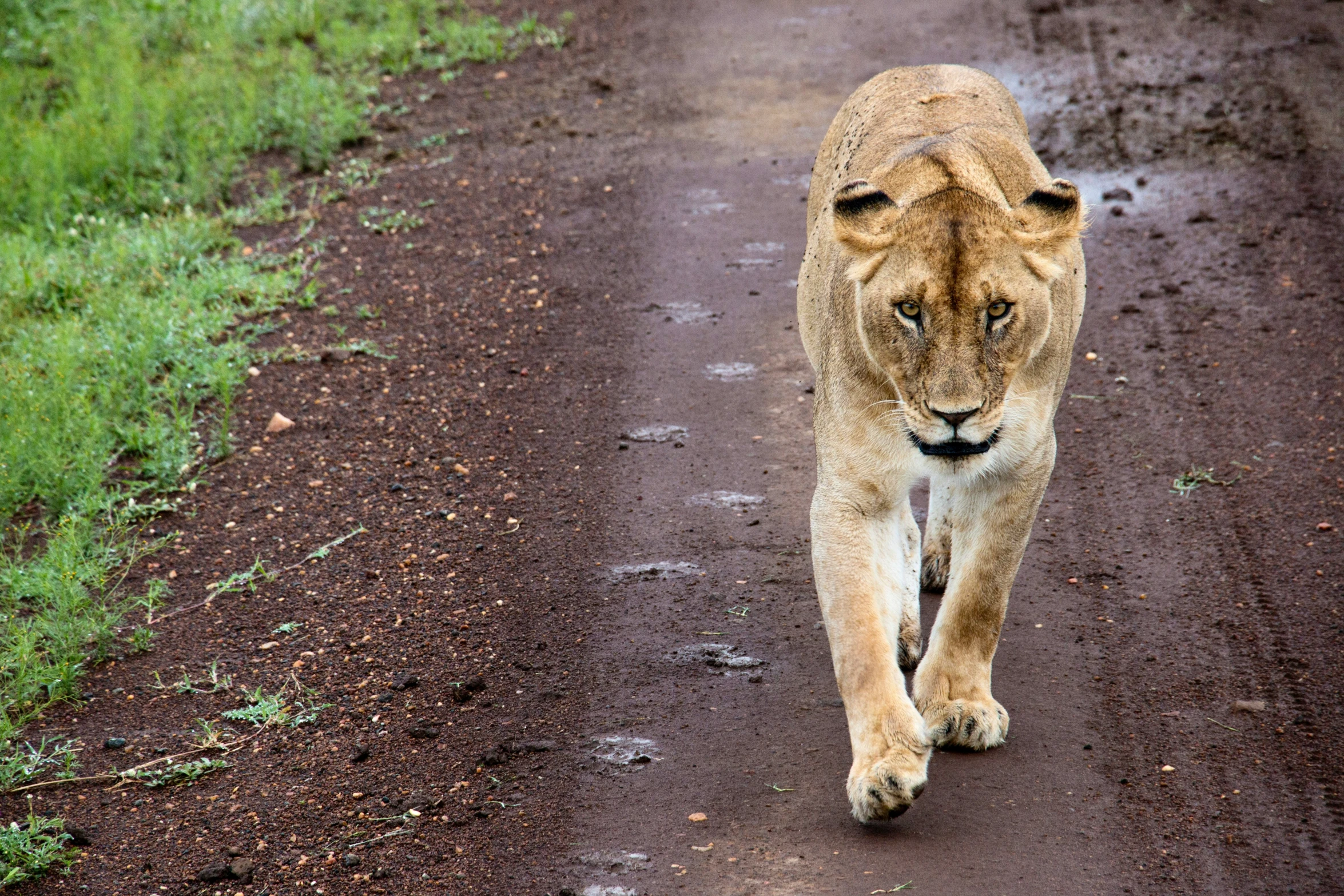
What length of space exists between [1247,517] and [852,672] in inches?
103

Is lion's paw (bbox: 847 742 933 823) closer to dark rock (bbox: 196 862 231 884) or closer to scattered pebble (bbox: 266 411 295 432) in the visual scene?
dark rock (bbox: 196 862 231 884)

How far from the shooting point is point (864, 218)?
372cm

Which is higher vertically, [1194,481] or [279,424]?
[279,424]

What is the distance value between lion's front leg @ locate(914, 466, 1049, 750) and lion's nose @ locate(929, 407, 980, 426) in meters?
0.53

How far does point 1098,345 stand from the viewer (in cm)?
699

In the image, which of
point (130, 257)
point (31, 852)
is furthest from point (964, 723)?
point (130, 257)

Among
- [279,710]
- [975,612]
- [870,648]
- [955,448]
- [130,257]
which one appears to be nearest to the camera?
[955,448]

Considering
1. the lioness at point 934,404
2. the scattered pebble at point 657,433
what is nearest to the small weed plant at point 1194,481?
the lioness at point 934,404

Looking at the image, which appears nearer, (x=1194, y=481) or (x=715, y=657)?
(x=715, y=657)

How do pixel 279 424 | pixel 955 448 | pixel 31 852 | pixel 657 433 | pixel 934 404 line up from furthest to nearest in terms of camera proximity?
pixel 279 424
pixel 657 433
pixel 31 852
pixel 955 448
pixel 934 404

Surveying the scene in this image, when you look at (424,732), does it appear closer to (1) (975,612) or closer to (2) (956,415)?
(1) (975,612)

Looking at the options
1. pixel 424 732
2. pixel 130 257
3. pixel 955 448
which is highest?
pixel 955 448

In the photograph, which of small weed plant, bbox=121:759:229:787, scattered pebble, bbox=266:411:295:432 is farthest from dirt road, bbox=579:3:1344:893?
scattered pebble, bbox=266:411:295:432

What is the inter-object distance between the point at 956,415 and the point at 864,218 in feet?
2.16
